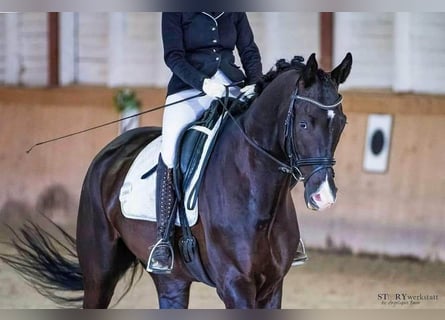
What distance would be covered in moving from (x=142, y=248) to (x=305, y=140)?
923 millimetres

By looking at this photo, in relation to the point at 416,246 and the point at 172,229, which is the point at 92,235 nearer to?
the point at 172,229

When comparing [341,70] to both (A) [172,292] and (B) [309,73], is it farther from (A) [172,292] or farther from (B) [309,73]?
(A) [172,292]

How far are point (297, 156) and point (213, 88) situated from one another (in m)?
0.44

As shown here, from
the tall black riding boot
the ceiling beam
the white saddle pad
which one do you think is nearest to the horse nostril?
the tall black riding boot

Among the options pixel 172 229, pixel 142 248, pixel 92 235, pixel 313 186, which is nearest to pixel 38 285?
pixel 92 235

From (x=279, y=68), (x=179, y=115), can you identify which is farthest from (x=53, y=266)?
(x=279, y=68)

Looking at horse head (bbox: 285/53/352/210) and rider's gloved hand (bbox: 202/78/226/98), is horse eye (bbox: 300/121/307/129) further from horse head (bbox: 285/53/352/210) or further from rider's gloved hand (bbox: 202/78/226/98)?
rider's gloved hand (bbox: 202/78/226/98)

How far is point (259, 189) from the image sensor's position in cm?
312

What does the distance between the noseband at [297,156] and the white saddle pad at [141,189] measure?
0.61m

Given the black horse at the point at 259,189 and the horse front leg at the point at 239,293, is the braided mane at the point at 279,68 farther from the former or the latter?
the horse front leg at the point at 239,293

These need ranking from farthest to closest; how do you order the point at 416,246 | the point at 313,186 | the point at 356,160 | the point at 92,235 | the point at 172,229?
the point at 356,160 < the point at 416,246 < the point at 92,235 < the point at 172,229 < the point at 313,186

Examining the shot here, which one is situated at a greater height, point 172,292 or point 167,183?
point 167,183

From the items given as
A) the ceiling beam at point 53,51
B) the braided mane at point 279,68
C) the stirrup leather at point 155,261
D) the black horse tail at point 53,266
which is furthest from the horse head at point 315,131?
the ceiling beam at point 53,51

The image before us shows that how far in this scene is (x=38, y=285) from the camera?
411 centimetres
